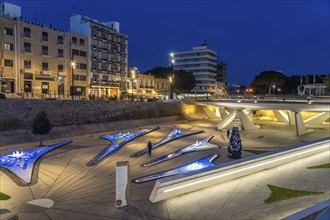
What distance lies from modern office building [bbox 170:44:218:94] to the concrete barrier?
116 metres

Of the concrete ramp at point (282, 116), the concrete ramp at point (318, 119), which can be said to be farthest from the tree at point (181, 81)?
the concrete ramp at point (318, 119)

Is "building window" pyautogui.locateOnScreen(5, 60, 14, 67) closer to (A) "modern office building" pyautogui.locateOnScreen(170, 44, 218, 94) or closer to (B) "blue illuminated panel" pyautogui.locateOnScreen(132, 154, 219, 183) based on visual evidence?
(B) "blue illuminated panel" pyautogui.locateOnScreen(132, 154, 219, 183)

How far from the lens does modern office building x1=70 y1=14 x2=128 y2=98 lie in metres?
70.6

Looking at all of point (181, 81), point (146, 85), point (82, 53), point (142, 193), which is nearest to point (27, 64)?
point (82, 53)

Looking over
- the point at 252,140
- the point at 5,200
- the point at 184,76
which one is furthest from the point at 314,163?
the point at 184,76

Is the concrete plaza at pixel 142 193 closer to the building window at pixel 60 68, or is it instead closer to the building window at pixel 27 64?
the building window at pixel 27 64

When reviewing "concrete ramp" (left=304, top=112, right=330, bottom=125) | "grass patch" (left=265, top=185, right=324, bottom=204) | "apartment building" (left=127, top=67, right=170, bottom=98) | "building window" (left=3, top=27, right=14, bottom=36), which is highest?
"building window" (left=3, top=27, right=14, bottom=36)

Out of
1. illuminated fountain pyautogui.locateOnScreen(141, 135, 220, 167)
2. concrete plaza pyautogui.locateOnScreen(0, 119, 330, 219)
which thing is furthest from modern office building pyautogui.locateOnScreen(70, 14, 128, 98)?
concrete plaza pyautogui.locateOnScreen(0, 119, 330, 219)

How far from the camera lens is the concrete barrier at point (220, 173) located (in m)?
15.7

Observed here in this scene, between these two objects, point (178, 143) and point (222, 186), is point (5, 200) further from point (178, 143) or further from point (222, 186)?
point (178, 143)

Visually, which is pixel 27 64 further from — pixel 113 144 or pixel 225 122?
pixel 225 122

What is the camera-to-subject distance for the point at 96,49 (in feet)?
234

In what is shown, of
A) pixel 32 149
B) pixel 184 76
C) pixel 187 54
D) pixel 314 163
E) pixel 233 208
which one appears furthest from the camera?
pixel 187 54

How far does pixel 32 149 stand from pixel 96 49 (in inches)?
1744
